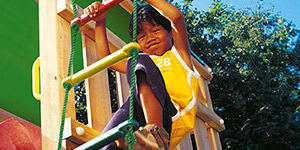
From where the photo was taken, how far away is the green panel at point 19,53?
4.29 meters

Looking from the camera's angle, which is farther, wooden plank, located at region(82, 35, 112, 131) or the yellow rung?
wooden plank, located at region(82, 35, 112, 131)

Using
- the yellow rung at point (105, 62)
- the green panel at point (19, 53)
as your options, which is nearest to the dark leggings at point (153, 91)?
the yellow rung at point (105, 62)

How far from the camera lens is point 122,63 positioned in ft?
9.79

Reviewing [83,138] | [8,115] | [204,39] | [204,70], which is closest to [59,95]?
[83,138]

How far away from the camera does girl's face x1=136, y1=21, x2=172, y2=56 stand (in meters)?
2.75

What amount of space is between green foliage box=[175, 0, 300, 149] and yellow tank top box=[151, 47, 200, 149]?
748cm

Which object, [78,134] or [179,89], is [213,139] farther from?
[78,134]

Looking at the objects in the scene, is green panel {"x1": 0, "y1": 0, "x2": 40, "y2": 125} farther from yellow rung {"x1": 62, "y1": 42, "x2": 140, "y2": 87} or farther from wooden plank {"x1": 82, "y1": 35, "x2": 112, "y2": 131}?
yellow rung {"x1": 62, "y1": 42, "x2": 140, "y2": 87}

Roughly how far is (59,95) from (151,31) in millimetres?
770

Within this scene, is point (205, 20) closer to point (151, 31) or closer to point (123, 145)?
point (151, 31)

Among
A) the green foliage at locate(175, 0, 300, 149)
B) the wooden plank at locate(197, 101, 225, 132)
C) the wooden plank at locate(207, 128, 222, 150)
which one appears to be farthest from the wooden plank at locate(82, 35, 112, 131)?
the green foliage at locate(175, 0, 300, 149)

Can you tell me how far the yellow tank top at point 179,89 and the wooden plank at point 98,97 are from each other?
1.33 ft

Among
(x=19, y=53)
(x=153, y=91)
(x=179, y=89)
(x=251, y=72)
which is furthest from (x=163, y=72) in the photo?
(x=251, y=72)

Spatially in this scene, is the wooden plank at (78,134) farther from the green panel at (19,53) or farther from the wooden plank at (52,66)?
the green panel at (19,53)
